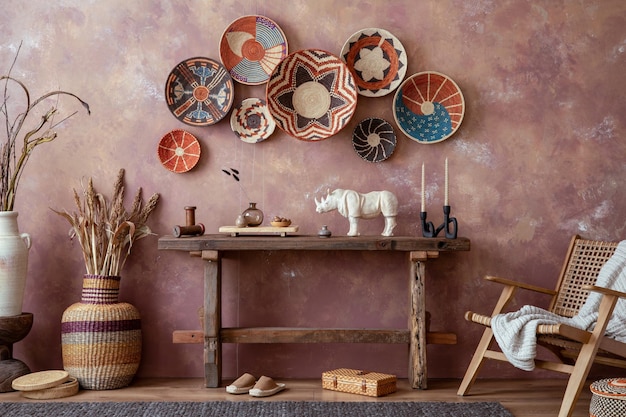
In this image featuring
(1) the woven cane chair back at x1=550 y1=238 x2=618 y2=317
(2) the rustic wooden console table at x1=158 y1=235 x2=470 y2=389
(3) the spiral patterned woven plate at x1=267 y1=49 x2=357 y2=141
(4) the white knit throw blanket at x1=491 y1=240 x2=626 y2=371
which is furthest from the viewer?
(3) the spiral patterned woven plate at x1=267 y1=49 x2=357 y2=141

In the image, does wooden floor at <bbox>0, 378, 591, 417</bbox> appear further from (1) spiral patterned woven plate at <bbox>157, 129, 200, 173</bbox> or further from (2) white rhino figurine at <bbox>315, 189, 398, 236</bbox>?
(1) spiral patterned woven plate at <bbox>157, 129, 200, 173</bbox>

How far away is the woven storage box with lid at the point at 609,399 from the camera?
3.14 meters

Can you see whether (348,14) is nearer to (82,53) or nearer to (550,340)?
(82,53)

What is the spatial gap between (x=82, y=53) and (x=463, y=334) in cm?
274

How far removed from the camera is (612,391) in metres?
3.18

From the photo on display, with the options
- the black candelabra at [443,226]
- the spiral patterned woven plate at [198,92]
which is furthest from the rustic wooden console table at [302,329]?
the spiral patterned woven plate at [198,92]

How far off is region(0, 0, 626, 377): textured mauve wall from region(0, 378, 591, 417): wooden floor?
0.75 ft

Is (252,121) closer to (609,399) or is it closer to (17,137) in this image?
(17,137)

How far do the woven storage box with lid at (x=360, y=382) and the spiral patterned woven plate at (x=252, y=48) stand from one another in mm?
1710

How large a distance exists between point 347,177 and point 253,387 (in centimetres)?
130

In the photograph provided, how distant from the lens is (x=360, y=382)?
12.7ft

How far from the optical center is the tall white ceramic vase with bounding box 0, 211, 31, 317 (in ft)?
13.0

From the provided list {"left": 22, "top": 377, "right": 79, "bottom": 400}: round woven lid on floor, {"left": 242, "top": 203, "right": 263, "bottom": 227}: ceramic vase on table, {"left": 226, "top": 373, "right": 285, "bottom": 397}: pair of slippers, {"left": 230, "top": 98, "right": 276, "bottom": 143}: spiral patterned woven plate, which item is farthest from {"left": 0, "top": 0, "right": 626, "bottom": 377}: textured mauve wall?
{"left": 22, "top": 377, "right": 79, "bottom": 400}: round woven lid on floor

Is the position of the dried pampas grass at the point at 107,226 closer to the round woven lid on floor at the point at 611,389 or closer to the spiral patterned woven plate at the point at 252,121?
the spiral patterned woven plate at the point at 252,121
